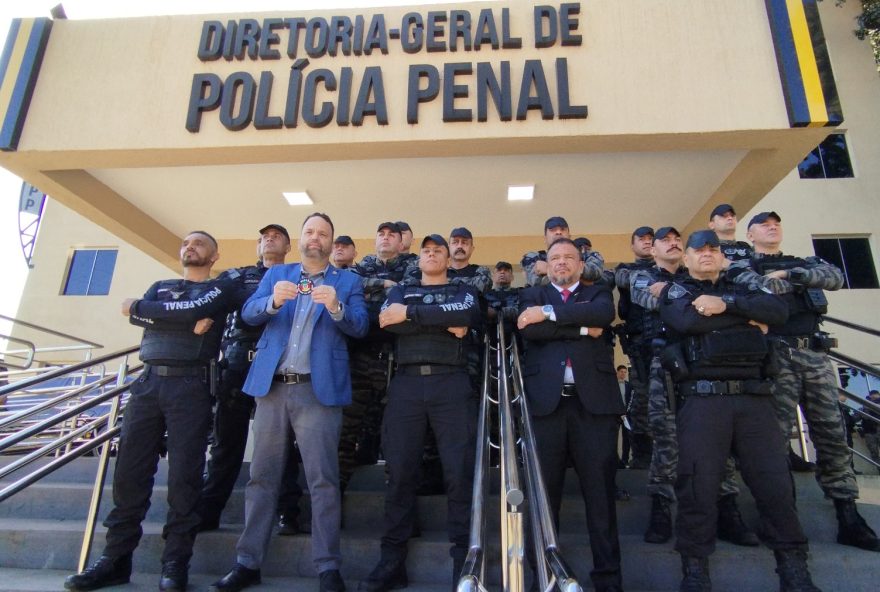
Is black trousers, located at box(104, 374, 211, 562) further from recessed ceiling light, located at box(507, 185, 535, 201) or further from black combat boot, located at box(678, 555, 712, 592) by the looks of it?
recessed ceiling light, located at box(507, 185, 535, 201)

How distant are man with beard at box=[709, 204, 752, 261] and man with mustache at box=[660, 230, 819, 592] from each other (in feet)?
3.93

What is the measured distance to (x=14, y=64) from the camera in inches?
211

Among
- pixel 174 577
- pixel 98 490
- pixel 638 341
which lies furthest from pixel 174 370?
pixel 638 341

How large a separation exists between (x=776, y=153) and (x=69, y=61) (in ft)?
23.3

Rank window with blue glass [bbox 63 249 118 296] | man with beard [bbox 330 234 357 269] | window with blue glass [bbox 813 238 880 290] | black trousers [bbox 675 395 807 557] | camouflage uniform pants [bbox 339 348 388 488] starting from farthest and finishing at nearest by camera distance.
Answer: window with blue glass [bbox 63 249 118 296] → window with blue glass [bbox 813 238 880 290] → man with beard [bbox 330 234 357 269] → camouflage uniform pants [bbox 339 348 388 488] → black trousers [bbox 675 395 807 557]

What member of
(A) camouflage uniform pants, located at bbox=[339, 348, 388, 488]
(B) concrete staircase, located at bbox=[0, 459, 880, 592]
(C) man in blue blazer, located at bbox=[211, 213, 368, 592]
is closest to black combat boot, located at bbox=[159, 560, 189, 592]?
(B) concrete staircase, located at bbox=[0, 459, 880, 592]

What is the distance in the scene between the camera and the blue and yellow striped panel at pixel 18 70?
511 cm

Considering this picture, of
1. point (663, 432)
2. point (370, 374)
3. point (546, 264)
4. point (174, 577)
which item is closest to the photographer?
point (174, 577)

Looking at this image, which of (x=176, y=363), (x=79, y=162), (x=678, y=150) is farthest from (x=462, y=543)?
(x=79, y=162)

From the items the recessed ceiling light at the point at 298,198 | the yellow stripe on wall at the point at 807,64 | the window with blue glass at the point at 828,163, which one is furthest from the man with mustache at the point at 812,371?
the window with blue glass at the point at 828,163

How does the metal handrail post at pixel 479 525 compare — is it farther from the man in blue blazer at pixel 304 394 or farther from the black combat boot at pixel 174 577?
the black combat boot at pixel 174 577

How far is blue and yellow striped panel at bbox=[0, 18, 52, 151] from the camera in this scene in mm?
5109

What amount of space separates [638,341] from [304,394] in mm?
2565

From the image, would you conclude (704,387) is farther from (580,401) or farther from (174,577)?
(174,577)
